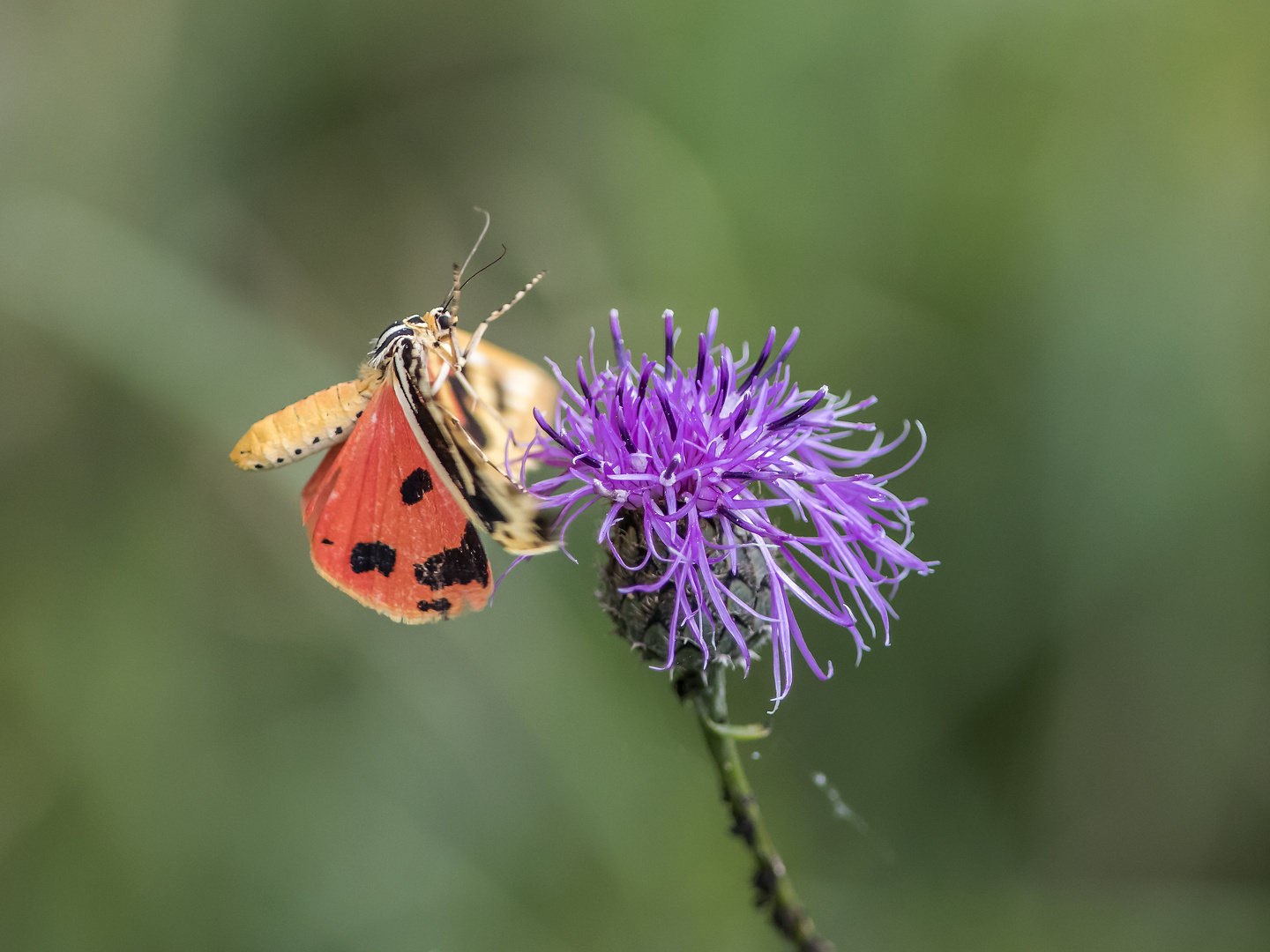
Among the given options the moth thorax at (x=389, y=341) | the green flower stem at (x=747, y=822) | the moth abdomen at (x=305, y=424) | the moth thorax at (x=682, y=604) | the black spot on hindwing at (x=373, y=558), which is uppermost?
the moth thorax at (x=389, y=341)

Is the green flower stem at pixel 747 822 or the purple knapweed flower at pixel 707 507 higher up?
the purple knapweed flower at pixel 707 507

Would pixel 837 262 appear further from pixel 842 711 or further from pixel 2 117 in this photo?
pixel 2 117

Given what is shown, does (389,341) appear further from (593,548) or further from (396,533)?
(593,548)

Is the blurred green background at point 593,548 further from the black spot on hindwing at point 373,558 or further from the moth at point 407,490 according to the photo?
the black spot on hindwing at point 373,558

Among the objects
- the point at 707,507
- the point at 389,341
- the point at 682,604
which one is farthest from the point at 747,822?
the point at 389,341

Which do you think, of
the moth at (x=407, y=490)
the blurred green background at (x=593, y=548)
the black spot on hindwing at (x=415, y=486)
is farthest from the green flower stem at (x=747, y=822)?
the blurred green background at (x=593, y=548)

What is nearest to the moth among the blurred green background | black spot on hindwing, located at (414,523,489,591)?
black spot on hindwing, located at (414,523,489,591)

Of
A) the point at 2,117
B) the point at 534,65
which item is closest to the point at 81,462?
the point at 2,117
